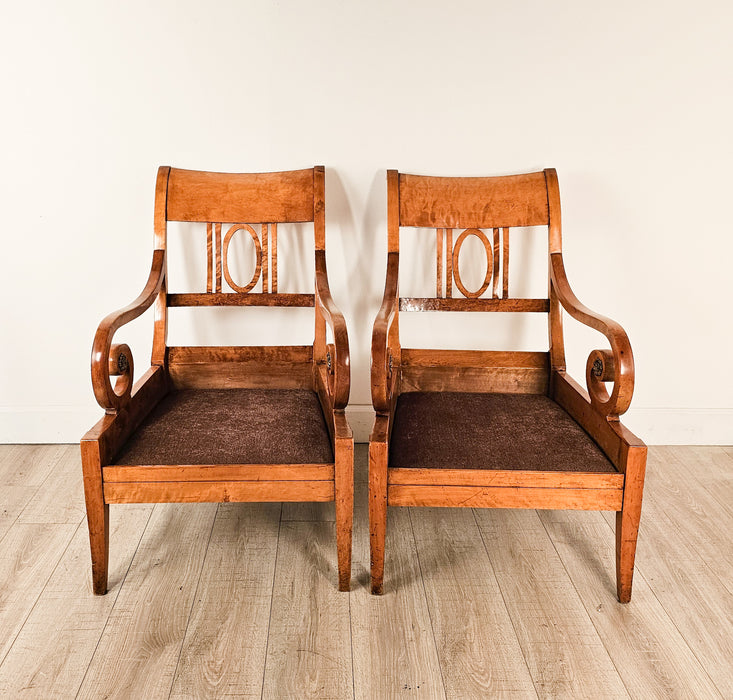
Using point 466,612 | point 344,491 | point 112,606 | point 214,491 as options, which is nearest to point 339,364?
point 344,491

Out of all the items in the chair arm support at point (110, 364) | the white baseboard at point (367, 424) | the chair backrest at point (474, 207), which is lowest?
the white baseboard at point (367, 424)

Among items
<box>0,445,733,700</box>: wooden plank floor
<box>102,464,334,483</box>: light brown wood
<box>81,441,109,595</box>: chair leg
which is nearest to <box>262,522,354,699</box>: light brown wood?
<box>0,445,733,700</box>: wooden plank floor

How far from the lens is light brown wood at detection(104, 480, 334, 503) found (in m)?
1.57

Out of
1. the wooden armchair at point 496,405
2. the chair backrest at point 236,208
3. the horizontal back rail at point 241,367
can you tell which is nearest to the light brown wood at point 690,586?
the wooden armchair at point 496,405

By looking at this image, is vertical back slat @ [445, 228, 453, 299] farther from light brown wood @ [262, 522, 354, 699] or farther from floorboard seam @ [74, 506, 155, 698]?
floorboard seam @ [74, 506, 155, 698]

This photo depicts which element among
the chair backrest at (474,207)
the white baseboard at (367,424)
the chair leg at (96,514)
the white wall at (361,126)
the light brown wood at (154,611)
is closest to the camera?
the light brown wood at (154,611)

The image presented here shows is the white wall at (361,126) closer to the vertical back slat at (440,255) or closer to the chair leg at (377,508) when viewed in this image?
the vertical back slat at (440,255)

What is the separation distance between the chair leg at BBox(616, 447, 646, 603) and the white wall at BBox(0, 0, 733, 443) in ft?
3.08

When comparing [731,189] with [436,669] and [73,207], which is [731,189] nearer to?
[436,669]

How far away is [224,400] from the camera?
191cm

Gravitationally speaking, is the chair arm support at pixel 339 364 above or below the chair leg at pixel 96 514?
above

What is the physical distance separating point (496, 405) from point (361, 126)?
3.12 feet

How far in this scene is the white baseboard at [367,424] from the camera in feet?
8.07

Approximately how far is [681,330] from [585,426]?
0.89 m
